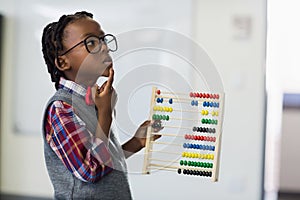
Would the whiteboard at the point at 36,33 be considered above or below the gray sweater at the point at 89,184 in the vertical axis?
above

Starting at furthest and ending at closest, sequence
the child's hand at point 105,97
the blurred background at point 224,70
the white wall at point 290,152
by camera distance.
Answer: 1. the white wall at point 290,152
2. the blurred background at point 224,70
3. the child's hand at point 105,97

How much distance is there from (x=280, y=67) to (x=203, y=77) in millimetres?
890

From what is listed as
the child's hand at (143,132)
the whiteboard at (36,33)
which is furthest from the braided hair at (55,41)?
the whiteboard at (36,33)

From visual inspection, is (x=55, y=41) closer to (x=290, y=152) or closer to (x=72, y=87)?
(x=72, y=87)

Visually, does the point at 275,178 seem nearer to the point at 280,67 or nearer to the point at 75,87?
the point at 280,67

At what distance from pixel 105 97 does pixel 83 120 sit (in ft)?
0.11

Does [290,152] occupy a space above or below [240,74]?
below

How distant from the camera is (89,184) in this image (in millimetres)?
523

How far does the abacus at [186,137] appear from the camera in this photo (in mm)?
551

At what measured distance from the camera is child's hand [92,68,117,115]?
504 millimetres

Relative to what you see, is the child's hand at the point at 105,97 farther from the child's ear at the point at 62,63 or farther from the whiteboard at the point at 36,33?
the whiteboard at the point at 36,33

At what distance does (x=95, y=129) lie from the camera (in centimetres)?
51

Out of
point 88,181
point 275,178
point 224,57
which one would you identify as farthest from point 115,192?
point 275,178

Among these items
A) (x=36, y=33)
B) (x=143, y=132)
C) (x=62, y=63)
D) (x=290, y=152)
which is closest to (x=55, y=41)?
(x=62, y=63)
